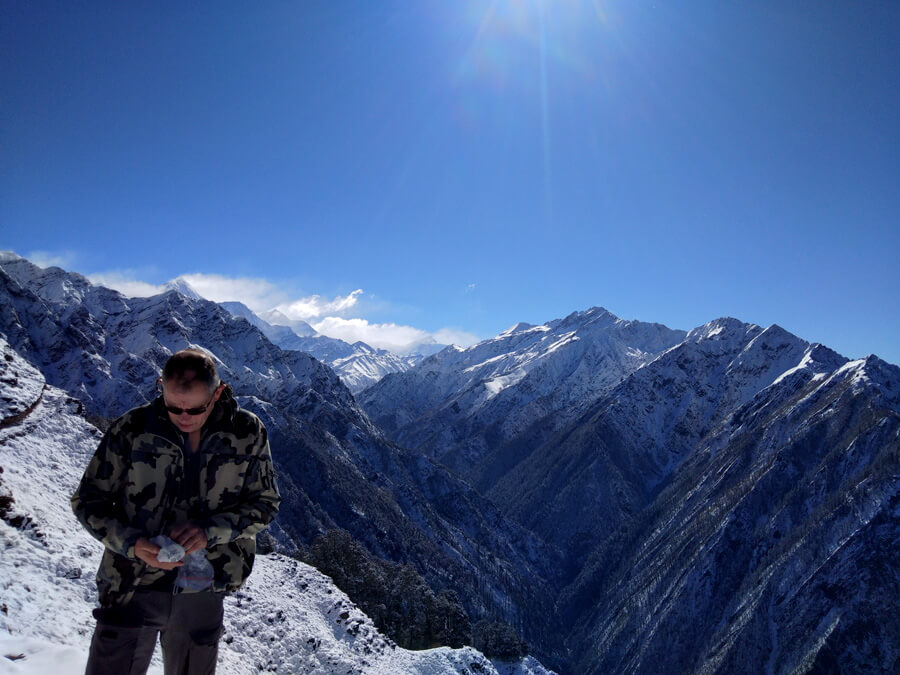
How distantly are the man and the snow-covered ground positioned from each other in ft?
16.1

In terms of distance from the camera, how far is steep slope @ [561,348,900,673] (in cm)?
11656

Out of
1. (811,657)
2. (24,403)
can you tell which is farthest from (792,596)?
(24,403)

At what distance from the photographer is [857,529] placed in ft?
412

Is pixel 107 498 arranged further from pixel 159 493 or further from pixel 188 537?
pixel 188 537

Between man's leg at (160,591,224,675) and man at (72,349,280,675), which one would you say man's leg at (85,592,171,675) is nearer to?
man at (72,349,280,675)

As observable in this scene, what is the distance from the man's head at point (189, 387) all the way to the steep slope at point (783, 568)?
151 metres

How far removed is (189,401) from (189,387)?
20cm

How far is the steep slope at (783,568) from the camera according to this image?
117m

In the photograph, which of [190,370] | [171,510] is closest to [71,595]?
[171,510]

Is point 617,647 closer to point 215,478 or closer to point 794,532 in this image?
point 794,532

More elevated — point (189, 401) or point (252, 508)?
point (189, 401)

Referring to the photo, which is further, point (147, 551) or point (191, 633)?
point (191, 633)

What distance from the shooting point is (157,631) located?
6.68 m

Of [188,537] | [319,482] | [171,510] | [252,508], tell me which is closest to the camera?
[188,537]
